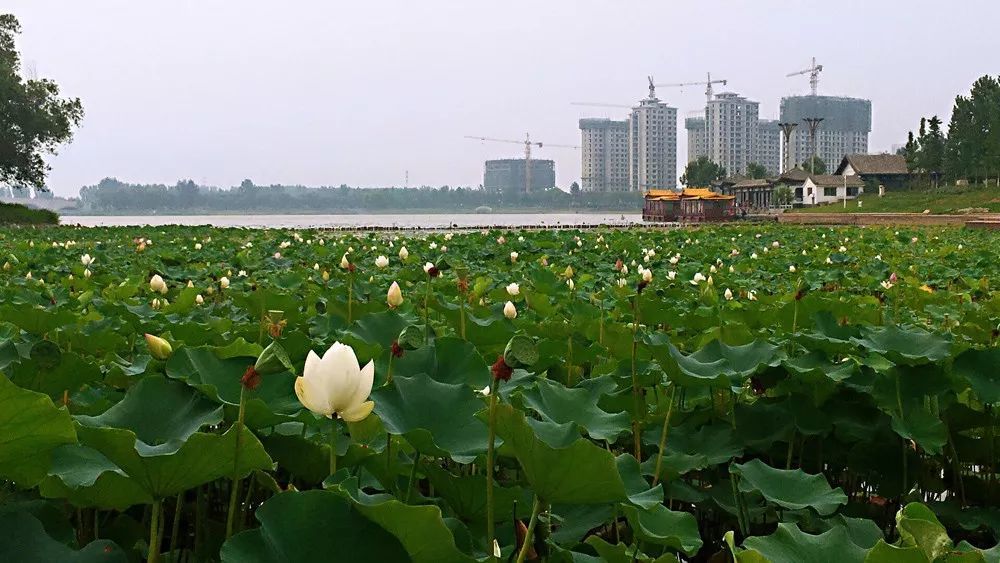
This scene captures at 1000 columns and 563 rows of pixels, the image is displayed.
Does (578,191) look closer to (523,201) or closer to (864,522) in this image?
(523,201)

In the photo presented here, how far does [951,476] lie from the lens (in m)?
1.99

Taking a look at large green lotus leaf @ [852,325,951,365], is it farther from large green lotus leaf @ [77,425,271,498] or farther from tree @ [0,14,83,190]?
tree @ [0,14,83,190]

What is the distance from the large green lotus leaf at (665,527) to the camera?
111 cm

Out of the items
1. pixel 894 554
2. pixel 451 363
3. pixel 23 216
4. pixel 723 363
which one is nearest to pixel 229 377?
pixel 451 363

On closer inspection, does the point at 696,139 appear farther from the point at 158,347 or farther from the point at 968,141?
the point at 158,347

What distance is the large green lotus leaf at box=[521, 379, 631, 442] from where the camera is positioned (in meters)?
1.39

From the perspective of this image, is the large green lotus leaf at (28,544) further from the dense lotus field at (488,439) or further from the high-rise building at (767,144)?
the high-rise building at (767,144)

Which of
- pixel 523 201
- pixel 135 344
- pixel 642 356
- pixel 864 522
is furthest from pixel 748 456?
pixel 523 201

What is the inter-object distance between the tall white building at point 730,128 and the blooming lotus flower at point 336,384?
419 feet

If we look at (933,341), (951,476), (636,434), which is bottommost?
(951,476)

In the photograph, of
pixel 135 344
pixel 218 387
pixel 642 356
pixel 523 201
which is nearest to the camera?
pixel 218 387

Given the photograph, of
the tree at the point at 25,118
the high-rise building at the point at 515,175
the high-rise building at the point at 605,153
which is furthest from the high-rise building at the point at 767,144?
the tree at the point at 25,118

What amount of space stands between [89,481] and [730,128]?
13119 centimetres

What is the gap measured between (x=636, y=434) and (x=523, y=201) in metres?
116
